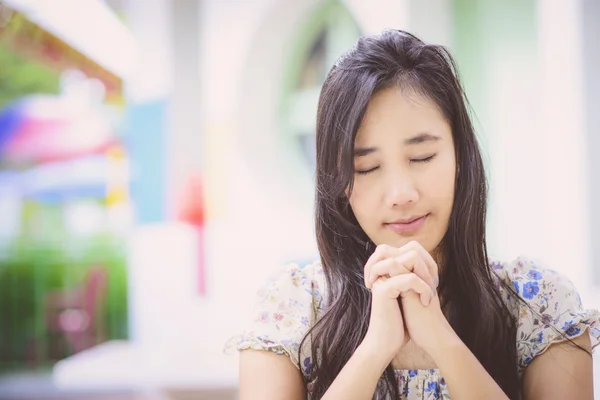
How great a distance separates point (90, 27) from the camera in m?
3.77

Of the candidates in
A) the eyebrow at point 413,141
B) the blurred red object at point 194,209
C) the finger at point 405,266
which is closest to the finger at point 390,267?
the finger at point 405,266

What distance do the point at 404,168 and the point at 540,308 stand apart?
0.40 meters

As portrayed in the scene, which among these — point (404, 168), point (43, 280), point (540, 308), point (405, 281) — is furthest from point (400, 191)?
point (43, 280)

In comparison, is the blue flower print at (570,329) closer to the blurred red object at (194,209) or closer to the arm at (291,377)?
the arm at (291,377)

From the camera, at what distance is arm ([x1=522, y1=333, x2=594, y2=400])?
3.65ft

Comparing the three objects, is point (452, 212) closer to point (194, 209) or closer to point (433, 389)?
point (433, 389)

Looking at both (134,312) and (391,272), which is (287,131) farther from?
(391,272)

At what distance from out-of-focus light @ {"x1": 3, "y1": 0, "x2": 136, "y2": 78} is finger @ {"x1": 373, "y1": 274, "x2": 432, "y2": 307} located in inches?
119

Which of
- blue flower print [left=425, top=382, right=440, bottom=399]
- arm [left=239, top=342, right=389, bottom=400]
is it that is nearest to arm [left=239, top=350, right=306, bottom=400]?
arm [left=239, top=342, right=389, bottom=400]

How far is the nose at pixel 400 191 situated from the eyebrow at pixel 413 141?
0.19 feet

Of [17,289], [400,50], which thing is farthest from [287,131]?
[400,50]

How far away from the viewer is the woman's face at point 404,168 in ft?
3.75

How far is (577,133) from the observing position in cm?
271

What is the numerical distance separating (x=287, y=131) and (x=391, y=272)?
258cm
